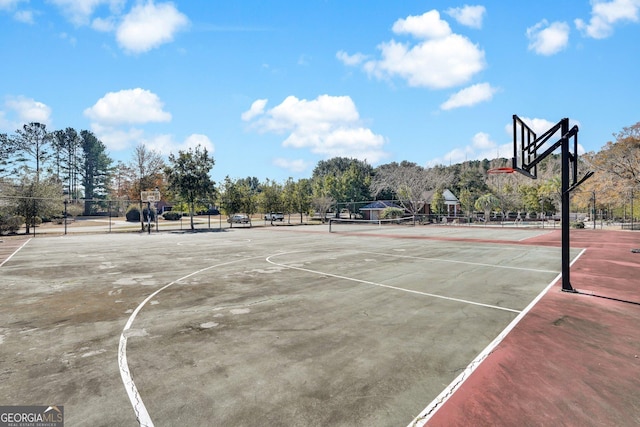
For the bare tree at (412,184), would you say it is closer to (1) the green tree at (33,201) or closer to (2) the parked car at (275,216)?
(2) the parked car at (275,216)

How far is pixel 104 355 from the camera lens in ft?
17.5

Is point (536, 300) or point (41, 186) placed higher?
point (41, 186)

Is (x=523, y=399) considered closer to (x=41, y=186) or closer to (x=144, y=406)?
(x=144, y=406)

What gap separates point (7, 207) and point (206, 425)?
131 feet

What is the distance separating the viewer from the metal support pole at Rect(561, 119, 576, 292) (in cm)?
899

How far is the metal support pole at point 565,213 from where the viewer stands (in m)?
8.99

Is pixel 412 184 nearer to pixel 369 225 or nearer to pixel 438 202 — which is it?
pixel 438 202

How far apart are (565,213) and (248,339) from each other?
8.94m

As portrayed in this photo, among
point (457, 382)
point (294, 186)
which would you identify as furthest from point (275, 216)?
point (457, 382)

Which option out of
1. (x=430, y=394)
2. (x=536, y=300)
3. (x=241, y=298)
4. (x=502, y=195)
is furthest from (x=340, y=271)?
(x=502, y=195)

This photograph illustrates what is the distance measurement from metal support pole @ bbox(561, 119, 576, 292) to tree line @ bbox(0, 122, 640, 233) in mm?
20218

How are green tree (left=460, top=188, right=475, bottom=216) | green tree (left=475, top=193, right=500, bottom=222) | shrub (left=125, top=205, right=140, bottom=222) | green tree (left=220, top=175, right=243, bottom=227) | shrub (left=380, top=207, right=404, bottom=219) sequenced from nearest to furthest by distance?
green tree (left=220, top=175, right=243, bottom=227), shrub (left=125, top=205, right=140, bottom=222), shrub (left=380, top=207, right=404, bottom=219), green tree (left=475, top=193, right=500, bottom=222), green tree (left=460, top=188, right=475, bottom=216)

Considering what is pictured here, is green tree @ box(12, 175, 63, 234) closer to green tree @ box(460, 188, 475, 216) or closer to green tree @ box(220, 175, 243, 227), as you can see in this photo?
green tree @ box(220, 175, 243, 227)

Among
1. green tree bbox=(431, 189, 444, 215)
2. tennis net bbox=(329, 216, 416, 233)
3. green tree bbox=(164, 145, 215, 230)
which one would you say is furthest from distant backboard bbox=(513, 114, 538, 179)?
green tree bbox=(431, 189, 444, 215)
